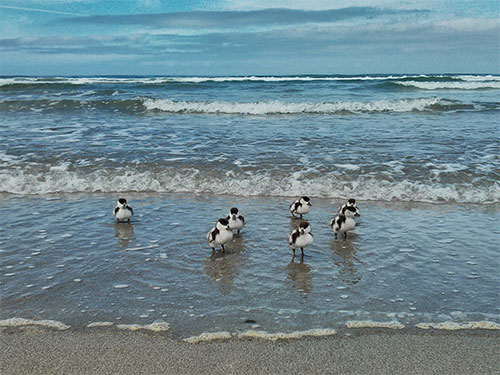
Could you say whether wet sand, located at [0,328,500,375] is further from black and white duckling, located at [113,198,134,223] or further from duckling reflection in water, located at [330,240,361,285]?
black and white duckling, located at [113,198,134,223]

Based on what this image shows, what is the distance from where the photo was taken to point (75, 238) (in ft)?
25.0

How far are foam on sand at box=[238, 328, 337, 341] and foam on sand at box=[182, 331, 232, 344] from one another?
14cm

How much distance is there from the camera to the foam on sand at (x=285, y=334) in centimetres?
458

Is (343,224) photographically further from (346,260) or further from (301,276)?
(301,276)

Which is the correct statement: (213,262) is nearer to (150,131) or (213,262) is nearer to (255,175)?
(255,175)

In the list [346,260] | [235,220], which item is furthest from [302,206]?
[346,260]

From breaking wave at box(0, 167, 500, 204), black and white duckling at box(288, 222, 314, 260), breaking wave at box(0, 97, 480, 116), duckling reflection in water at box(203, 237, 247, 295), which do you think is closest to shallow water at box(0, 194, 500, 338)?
duckling reflection in water at box(203, 237, 247, 295)

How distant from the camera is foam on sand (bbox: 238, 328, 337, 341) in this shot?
4.58 metres

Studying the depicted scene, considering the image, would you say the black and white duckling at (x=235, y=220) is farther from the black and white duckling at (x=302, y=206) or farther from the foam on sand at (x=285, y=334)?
the foam on sand at (x=285, y=334)

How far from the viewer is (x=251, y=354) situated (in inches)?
169

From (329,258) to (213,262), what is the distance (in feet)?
5.72

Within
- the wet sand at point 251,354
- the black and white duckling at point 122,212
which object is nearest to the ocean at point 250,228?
the black and white duckling at point 122,212

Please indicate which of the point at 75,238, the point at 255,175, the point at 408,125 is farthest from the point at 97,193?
the point at 408,125

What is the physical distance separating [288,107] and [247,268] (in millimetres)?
18840
